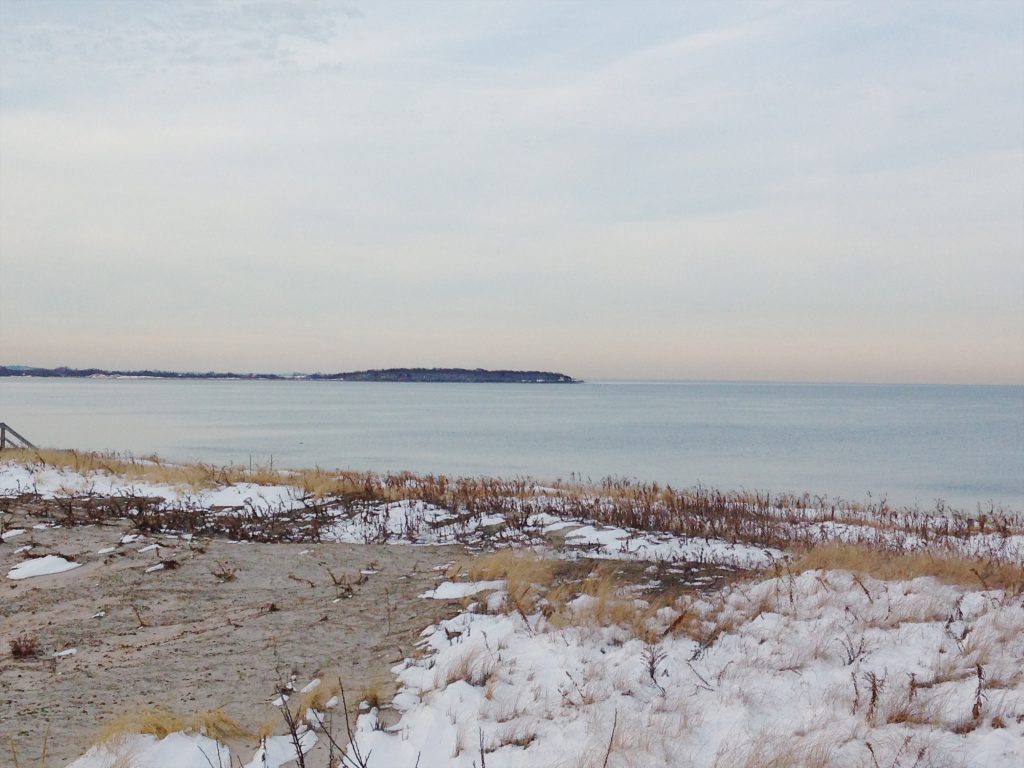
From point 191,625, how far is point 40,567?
3.20 m

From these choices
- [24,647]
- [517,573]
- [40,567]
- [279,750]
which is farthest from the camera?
[40,567]

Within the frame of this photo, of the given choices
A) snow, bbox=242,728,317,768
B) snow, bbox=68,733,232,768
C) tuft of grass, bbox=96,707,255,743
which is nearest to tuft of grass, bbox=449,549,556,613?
snow, bbox=242,728,317,768

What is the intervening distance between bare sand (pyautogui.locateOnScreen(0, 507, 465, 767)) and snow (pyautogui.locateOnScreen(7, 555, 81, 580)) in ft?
0.46

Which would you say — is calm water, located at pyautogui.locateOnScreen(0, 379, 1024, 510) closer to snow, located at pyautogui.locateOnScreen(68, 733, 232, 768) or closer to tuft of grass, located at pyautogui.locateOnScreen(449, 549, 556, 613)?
tuft of grass, located at pyautogui.locateOnScreen(449, 549, 556, 613)

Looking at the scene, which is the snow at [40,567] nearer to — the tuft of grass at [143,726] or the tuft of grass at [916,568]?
the tuft of grass at [143,726]

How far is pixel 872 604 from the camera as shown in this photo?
663 centimetres

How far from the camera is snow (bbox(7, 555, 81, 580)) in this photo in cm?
857

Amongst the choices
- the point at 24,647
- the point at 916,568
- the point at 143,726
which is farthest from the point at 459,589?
the point at 916,568

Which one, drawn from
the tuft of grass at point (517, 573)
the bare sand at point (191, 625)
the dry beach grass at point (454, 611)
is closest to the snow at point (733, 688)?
the dry beach grass at point (454, 611)

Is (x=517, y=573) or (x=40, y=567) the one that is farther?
(x=40, y=567)

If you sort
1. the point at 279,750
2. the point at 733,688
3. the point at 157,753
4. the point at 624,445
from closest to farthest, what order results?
the point at 157,753
the point at 279,750
the point at 733,688
the point at 624,445

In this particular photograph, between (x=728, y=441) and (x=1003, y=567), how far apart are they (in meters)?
46.9

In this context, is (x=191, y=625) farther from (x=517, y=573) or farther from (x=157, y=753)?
(x=517, y=573)

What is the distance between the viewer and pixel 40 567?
28.9 feet
